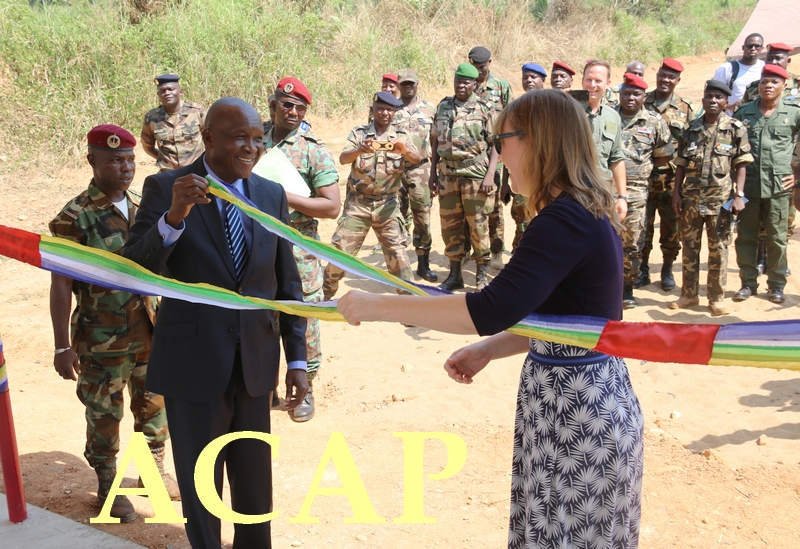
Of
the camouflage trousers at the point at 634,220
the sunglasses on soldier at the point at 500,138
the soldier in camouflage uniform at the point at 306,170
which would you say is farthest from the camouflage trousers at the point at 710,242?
the sunglasses on soldier at the point at 500,138

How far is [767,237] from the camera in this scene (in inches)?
327

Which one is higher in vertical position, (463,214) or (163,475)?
(463,214)

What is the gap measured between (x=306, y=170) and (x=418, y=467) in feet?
7.45

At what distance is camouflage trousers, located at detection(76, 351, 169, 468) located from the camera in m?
4.13

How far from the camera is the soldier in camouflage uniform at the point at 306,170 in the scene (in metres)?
5.69

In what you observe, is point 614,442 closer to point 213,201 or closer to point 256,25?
point 213,201

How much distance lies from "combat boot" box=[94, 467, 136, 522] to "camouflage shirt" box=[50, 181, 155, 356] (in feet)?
2.30

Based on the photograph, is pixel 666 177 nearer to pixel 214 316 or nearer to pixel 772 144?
pixel 772 144

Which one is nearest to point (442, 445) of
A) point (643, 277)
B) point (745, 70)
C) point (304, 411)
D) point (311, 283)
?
point (304, 411)

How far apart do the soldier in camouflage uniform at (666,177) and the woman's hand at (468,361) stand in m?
6.36

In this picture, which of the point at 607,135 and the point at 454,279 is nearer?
the point at 607,135

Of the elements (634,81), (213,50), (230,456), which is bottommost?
(230,456)

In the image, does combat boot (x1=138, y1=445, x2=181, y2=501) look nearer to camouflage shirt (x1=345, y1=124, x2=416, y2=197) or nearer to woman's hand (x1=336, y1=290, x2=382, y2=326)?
woman's hand (x1=336, y1=290, x2=382, y2=326)

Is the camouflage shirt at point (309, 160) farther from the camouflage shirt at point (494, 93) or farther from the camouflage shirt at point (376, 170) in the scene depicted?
the camouflage shirt at point (494, 93)
